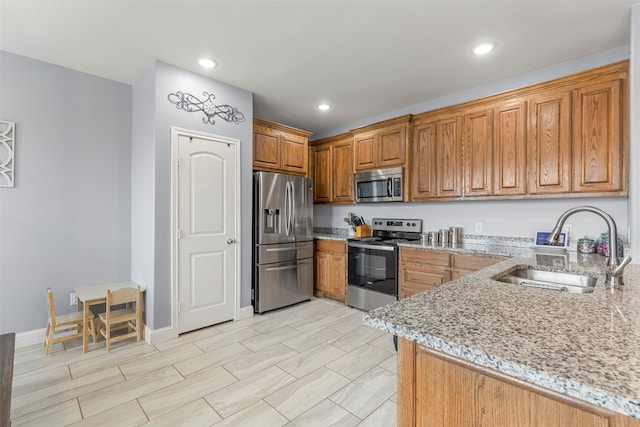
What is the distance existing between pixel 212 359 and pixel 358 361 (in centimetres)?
123

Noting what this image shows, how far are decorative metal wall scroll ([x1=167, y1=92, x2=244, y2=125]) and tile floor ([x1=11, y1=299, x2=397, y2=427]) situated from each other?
2.28 m

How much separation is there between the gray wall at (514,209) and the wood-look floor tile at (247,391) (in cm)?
259

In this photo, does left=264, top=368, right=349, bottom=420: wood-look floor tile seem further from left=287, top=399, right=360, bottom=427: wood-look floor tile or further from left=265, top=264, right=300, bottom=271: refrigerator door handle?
left=265, top=264, right=300, bottom=271: refrigerator door handle

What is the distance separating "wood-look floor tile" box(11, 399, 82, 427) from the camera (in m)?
1.72

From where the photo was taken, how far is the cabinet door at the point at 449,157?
3.24 metres

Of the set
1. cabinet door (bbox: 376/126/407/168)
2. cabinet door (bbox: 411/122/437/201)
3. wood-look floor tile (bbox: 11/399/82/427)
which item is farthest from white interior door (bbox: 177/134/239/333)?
cabinet door (bbox: 411/122/437/201)

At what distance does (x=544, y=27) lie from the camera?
87.3 inches

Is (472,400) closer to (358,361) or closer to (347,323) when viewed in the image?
(358,361)

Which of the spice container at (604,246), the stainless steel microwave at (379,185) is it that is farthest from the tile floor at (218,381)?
the spice container at (604,246)

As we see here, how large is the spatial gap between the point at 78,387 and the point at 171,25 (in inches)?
107

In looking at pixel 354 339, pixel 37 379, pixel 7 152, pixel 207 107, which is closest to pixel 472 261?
pixel 354 339

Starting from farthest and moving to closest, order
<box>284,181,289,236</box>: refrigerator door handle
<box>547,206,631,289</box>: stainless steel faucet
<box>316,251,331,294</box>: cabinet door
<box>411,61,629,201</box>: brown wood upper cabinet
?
<box>316,251,331,294</box>: cabinet door → <box>284,181,289,236</box>: refrigerator door handle → <box>411,61,629,201</box>: brown wood upper cabinet → <box>547,206,631,289</box>: stainless steel faucet

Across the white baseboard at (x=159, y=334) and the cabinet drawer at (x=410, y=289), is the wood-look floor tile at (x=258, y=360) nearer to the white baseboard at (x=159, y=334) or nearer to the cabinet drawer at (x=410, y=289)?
the white baseboard at (x=159, y=334)

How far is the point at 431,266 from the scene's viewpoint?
123 inches
